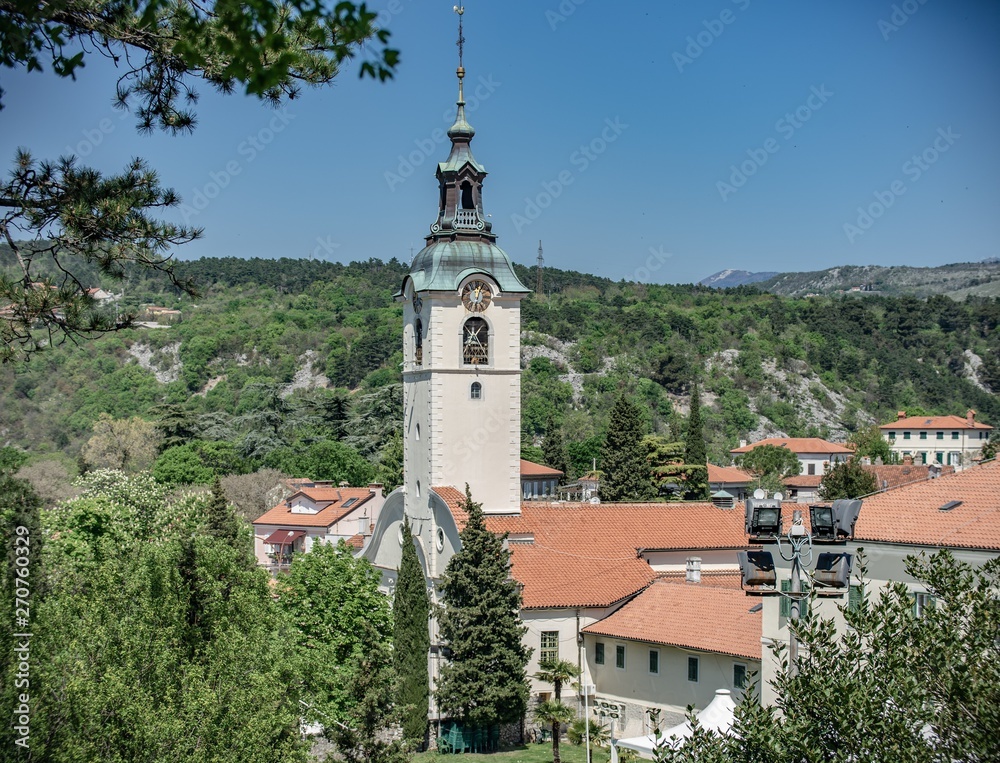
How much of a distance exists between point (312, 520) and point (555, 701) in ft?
108

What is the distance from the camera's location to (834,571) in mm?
14398

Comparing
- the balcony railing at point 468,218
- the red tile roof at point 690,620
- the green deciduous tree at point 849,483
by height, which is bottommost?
the red tile roof at point 690,620

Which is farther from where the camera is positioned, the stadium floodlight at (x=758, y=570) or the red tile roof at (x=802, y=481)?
the red tile roof at (x=802, y=481)

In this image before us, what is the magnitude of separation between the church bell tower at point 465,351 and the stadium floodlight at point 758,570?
21.5m

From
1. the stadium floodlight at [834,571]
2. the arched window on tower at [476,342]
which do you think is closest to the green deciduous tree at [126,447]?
the arched window on tower at [476,342]

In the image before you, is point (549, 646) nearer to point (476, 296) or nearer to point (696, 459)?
point (476, 296)

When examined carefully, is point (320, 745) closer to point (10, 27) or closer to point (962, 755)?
point (962, 755)

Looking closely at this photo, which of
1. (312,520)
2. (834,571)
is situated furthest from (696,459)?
(834,571)

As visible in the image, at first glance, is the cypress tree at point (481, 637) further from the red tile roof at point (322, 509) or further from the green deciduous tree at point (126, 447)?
the green deciduous tree at point (126, 447)

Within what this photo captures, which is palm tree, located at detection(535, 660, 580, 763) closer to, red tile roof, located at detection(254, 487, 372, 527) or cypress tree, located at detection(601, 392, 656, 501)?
cypress tree, located at detection(601, 392, 656, 501)

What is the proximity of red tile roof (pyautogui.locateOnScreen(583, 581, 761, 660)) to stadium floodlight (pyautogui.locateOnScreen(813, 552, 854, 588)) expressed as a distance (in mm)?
13412

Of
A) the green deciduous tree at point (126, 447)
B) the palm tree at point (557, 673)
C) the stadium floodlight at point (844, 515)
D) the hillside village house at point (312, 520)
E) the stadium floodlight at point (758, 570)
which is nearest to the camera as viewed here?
the stadium floodlight at point (758, 570)

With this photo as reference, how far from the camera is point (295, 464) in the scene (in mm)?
A: 79938

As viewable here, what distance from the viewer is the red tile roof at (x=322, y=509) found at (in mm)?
58625
